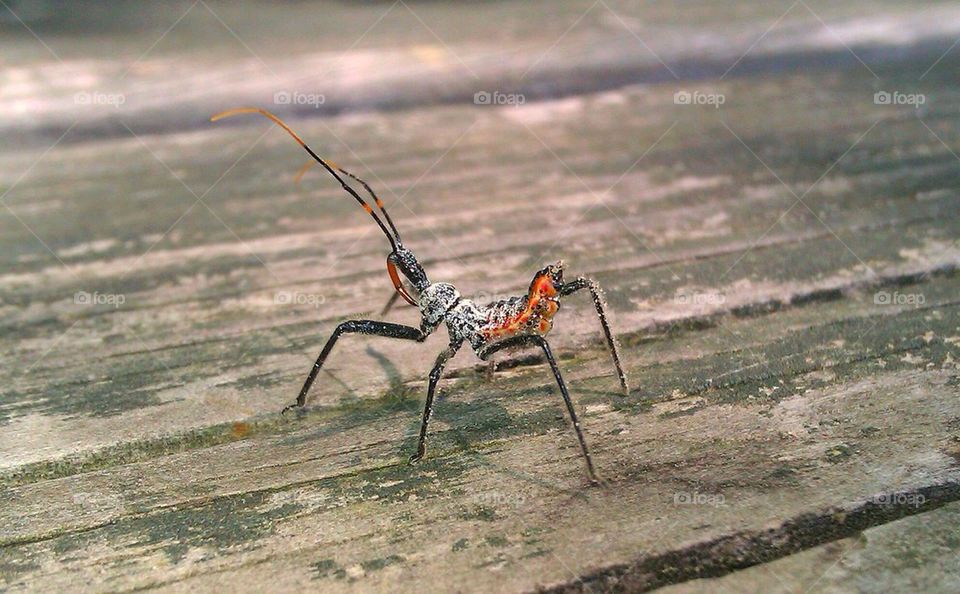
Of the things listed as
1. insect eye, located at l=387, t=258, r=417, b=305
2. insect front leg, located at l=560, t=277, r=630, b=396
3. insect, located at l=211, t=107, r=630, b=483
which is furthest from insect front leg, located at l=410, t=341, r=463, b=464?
insect front leg, located at l=560, t=277, r=630, b=396

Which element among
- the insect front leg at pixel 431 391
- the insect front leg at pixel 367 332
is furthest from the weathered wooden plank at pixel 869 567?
the insect front leg at pixel 367 332

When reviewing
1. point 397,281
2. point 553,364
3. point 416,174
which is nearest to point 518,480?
point 553,364

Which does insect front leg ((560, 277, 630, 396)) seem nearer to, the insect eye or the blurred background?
the blurred background

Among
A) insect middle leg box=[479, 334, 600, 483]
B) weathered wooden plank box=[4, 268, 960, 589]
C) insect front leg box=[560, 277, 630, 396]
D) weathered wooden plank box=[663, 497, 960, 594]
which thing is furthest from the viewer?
insect front leg box=[560, 277, 630, 396]

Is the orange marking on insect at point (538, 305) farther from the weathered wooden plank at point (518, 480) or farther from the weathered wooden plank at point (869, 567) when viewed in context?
the weathered wooden plank at point (869, 567)

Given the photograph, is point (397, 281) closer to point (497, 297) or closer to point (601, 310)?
point (497, 297)
